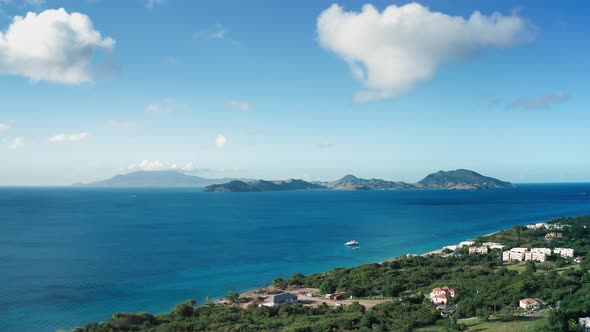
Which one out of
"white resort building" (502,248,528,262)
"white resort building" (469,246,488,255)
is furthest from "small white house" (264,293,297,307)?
"white resort building" (469,246,488,255)

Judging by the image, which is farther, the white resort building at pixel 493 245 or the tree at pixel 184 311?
the white resort building at pixel 493 245

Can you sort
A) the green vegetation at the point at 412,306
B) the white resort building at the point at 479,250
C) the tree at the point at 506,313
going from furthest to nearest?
the white resort building at the point at 479,250, the tree at the point at 506,313, the green vegetation at the point at 412,306

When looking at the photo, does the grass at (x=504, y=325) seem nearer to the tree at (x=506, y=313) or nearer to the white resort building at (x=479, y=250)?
the tree at (x=506, y=313)

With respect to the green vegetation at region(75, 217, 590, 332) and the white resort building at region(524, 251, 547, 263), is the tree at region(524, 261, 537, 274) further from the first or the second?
the white resort building at region(524, 251, 547, 263)

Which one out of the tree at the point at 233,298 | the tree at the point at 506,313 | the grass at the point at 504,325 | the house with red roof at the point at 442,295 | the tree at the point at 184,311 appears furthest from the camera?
the tree at the point at 233,298

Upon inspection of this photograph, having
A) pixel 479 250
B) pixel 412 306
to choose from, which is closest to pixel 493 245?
pixel 479 250

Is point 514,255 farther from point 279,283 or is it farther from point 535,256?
point 279,283

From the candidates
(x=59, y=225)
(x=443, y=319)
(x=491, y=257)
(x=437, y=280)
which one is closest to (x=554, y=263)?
(x=491, y=257)

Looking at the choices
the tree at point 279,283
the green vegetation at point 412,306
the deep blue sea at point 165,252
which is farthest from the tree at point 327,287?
the deep blue sea at point 165,252

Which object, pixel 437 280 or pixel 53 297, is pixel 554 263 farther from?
pixel 53 297
